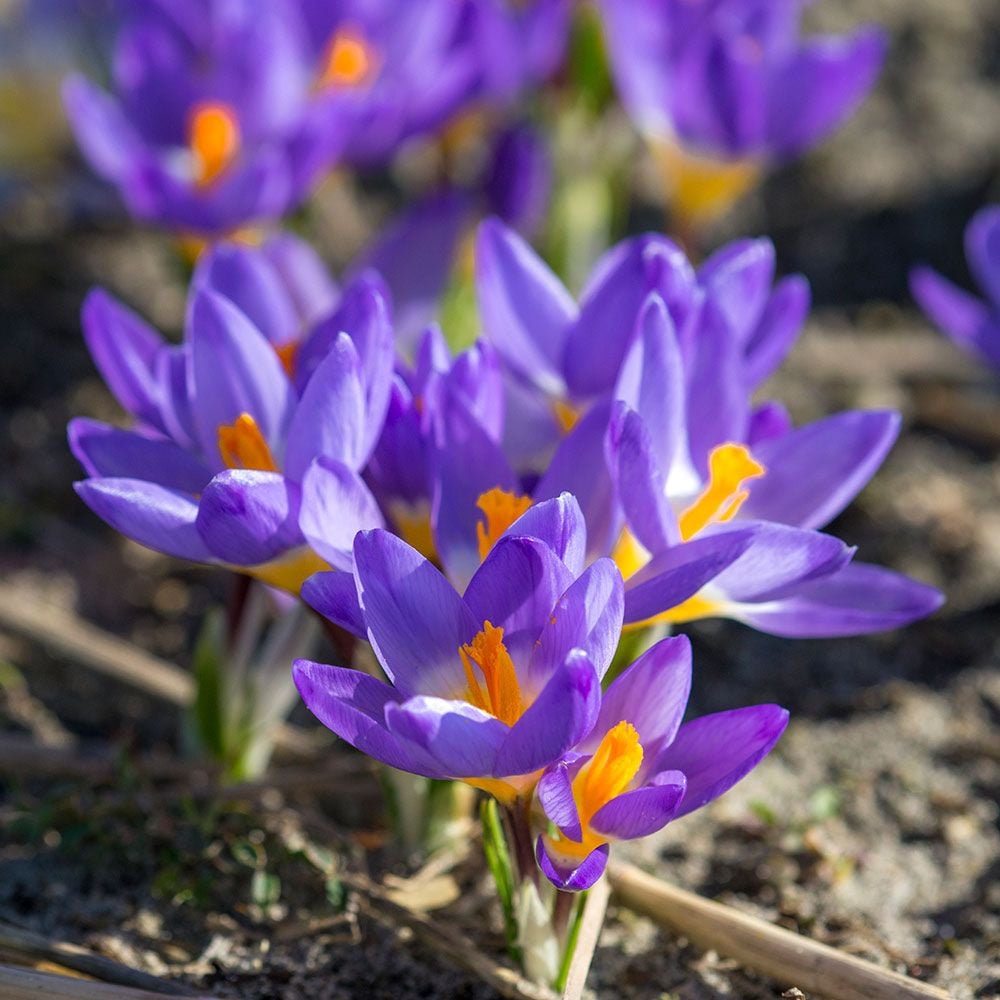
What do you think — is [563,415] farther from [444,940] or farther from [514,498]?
[444,940]

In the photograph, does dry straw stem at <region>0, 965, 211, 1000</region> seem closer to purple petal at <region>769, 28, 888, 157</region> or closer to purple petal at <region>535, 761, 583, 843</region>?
purple petal at <region>535, 761, 583, 843</region>

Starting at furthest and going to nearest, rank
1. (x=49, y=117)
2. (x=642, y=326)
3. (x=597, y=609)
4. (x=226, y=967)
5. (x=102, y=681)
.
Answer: (x=49, y=117), (x=102, y=681), (x=226, y=967), (x=642, y=326), (x=597, y=609)

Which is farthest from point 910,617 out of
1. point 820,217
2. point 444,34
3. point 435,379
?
point 820,217

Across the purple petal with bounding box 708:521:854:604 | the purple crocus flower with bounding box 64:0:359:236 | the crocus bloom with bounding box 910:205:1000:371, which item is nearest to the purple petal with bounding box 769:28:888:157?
the crocus bloom with bounding box 910:205:1000:371

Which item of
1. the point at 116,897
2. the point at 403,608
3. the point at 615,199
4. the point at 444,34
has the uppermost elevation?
the point at 444,34

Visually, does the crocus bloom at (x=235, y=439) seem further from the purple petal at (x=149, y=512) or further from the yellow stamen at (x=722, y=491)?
the yellow stamen at (x=722, y=491)

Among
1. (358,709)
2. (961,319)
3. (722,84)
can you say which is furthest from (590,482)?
(722,84)

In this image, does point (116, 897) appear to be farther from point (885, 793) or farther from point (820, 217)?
point (820, 217)
